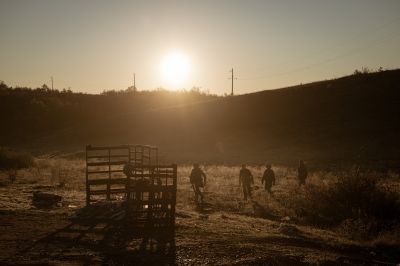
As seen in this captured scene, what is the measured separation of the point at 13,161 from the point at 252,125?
3681 centimetres

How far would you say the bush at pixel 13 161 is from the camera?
33862 mm

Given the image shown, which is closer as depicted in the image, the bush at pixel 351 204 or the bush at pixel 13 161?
the bush at pixel 351 204

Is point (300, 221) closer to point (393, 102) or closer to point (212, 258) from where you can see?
point (212, 258)

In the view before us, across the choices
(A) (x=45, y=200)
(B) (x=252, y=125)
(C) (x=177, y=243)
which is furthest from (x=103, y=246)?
(B) (x=252, y=125)

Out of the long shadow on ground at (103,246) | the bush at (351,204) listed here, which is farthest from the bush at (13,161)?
the bush at (351,204)

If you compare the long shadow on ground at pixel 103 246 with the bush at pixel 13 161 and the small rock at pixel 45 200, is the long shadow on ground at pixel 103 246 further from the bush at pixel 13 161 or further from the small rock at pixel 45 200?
the bush at pixel 13 161

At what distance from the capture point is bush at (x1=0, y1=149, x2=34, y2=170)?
33862 mm

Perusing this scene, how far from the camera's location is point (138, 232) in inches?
529

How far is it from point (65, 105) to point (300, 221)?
7402 cm

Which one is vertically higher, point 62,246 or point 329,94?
point 329,94

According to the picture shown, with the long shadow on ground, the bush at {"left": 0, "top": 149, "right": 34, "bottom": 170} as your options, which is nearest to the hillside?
the bush at {"left": 0, "top": 149, "right": 34, "bottom": 170}

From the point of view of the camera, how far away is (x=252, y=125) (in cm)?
6538

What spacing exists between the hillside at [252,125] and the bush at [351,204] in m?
23.9

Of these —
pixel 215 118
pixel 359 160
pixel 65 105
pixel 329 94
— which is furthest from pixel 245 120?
pixel 65 105
